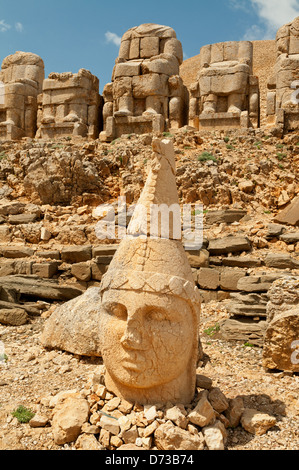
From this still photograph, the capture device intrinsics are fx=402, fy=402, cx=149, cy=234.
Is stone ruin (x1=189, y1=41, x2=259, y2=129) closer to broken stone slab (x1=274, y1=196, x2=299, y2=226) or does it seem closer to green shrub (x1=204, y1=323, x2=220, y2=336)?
broken stone slab (x1=274, y1=196, x2=299, y2=226)

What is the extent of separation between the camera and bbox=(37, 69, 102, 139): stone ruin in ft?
45.9

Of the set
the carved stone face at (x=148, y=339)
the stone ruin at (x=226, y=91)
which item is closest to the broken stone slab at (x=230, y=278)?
the carved stone face at (x=148, y=339)

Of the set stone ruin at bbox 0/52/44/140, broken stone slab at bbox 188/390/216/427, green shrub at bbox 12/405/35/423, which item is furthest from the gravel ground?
stone ruin at bbox 0/52/44/140

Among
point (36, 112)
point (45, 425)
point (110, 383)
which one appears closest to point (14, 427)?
point (45, 425)

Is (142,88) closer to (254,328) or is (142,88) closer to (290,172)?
(290,172)

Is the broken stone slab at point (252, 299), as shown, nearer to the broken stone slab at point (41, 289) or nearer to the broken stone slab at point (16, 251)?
the broken stone slab at point (41, 289)

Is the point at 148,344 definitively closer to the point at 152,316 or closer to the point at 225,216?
the point at 152,316

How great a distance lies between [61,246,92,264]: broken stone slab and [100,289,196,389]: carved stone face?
5.67m

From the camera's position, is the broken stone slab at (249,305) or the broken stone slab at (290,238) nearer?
the broken stone slab at (249,305)

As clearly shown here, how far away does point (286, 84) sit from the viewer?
488 inches

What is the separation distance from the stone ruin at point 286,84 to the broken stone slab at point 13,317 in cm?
933

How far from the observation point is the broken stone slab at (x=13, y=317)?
20.3ft

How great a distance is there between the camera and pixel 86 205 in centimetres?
1146

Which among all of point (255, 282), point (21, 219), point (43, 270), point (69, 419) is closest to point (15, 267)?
point (43, 270)
